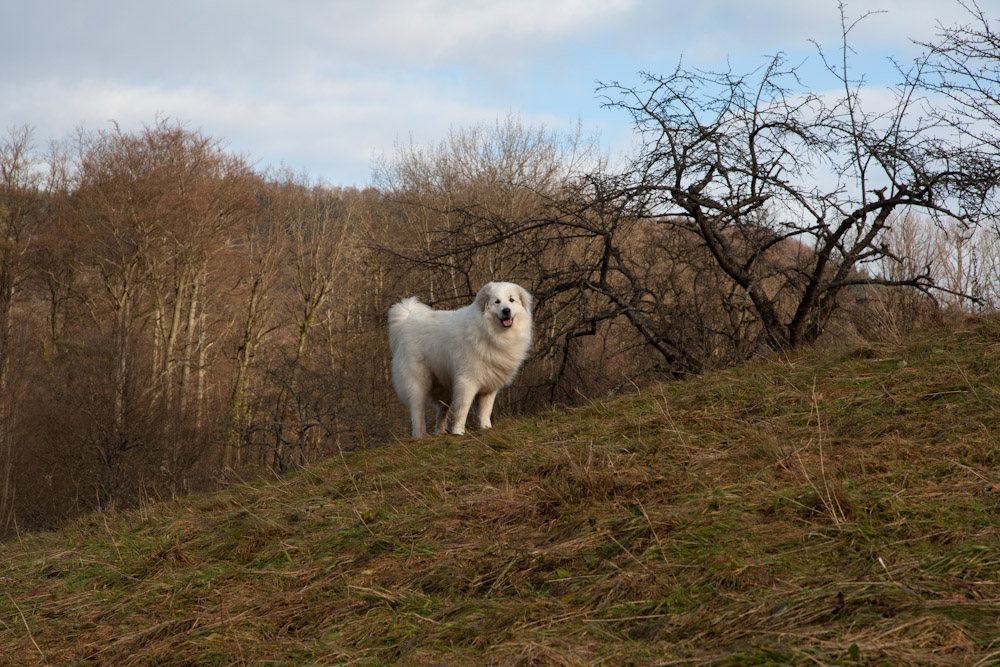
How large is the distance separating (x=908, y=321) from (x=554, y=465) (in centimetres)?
570

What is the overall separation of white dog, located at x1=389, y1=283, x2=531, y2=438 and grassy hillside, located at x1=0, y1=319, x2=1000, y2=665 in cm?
220

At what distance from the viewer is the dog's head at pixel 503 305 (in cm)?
862

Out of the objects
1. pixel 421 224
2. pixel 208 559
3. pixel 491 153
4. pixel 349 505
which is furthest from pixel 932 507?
pixel 491 153

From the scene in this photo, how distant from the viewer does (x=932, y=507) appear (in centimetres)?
359

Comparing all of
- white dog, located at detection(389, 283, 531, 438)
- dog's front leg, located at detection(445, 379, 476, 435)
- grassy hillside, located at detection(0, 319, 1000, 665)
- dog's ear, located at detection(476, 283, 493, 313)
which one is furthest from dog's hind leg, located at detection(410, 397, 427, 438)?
grassy hillside, located at detection(0, 319, 1000, 665)

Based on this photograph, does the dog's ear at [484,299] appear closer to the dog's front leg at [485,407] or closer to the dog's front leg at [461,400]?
the dog's front leg at [461,400]

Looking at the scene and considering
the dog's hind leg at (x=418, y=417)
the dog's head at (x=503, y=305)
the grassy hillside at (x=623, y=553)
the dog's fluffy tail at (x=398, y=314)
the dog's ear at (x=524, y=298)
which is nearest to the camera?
the grassy hillside at (x=623, y=553)

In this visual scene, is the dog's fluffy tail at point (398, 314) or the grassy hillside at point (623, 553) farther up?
the dog's fluffy tail at point (398, 314)

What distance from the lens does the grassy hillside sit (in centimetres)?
288

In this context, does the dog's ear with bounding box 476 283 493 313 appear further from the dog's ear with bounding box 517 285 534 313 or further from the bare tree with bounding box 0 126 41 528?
the bare tree with bounding box 0 126 41 528

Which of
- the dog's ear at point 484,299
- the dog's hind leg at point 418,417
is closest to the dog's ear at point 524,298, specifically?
the dog's ear at point 484,299

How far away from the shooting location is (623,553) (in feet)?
12.2

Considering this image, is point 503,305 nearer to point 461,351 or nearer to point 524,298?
point 524,298

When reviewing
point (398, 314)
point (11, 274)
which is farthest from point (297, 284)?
point (398, 314)
